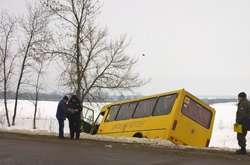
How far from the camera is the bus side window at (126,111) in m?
21.3

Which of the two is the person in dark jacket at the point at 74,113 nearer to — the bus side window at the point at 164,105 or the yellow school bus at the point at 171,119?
the yellow school bus at the point at 171,119

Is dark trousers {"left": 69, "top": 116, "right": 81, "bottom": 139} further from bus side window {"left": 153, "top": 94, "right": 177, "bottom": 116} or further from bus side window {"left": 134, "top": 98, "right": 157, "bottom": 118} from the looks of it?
bus side window {"left": 153, "top": 94, "right": 177, "bottom": 116}

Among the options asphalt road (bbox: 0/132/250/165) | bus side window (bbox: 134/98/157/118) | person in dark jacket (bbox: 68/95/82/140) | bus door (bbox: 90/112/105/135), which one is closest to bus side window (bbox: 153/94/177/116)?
bus side window (bbox: 134/98/157/118)

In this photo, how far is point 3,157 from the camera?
13.0 meters

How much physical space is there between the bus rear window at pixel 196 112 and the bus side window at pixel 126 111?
2.81 meters

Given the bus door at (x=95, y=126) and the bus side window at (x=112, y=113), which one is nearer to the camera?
the bus side window at (x=112, y=113)

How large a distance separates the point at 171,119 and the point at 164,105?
38.9 inches

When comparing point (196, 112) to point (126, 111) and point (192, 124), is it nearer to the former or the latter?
point (192, 124)

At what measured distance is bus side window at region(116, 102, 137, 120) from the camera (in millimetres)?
21312

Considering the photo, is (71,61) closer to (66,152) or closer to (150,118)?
(150,118)

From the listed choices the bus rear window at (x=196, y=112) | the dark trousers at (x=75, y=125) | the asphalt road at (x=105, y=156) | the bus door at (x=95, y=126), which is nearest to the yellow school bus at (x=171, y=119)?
the bus rear window at (x=196, y=112)

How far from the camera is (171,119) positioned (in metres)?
18.3

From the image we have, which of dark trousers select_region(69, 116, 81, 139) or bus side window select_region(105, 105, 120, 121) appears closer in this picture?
dark trousers select_region(69, 116, 81, 139)

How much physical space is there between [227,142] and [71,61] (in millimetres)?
16152
